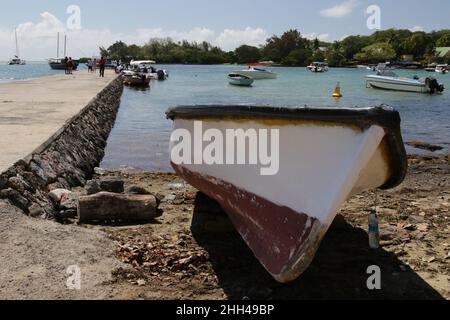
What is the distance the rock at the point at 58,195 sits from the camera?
7.48 m

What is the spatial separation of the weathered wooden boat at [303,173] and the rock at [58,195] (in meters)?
2.84

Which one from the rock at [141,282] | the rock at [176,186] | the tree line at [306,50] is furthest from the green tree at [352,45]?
the rock at [141,282]

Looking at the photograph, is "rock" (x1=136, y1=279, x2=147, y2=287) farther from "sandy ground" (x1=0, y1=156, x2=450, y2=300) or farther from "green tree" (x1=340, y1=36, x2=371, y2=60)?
"green tree" (x1=340, y1=36, x2=371, y2=60)

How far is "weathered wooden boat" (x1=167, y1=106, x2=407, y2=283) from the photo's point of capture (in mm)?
4660

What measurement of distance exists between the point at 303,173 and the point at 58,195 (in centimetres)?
412

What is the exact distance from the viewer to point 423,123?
2194cm

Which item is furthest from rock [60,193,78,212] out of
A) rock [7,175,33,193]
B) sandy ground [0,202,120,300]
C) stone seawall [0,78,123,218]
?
sandy ground [0,202,120,300]

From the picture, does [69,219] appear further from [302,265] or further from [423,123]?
[423,123]

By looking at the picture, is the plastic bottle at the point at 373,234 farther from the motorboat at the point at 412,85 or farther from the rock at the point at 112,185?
the motorboat at the point at 412,85

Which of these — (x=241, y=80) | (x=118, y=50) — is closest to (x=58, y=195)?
(x=241, y=80)

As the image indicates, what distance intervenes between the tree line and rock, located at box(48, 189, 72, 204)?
398 ft

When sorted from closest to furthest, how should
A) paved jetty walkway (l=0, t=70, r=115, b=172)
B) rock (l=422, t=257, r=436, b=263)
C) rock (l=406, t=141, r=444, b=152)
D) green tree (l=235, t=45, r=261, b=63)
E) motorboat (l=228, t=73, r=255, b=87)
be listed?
rock (l=422, t=257, r=436, b=263), paved jetty walkway (l=0, t=70, r=115, b=172), rock (l=406, t=141, r=444, b=152), motorboat (l=228, t=73, r=255, b=87), green tree (l=235, t=45, r=261, b=63)

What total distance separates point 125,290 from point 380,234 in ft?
11.3
